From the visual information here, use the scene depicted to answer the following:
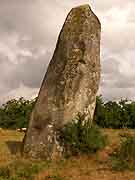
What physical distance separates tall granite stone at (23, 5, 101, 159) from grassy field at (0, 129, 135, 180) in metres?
1.07

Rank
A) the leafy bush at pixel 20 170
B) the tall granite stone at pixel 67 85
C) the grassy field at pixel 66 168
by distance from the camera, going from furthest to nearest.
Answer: the tall granite stone at pixel 67 85 → the leafy bush at pixel 20 170 → the grassy field at pixel 66 168

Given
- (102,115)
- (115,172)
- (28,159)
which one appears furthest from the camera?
(102,115)

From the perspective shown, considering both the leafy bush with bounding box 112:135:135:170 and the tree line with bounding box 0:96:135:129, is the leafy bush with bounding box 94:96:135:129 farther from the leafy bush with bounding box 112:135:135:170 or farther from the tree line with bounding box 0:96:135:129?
the leafy bush with bounding box 112:135:135:170

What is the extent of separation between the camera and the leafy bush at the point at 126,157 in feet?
50.8

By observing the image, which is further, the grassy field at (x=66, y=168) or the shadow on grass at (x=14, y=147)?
the shadow on grass at (x=14, y=147)

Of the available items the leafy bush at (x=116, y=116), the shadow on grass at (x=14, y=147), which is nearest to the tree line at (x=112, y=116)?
the leafy bush at (x=116, y=116)

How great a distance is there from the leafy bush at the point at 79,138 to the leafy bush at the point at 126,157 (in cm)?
137

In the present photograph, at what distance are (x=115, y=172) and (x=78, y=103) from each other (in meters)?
4.58

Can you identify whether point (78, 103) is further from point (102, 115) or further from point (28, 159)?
point (102, 115)

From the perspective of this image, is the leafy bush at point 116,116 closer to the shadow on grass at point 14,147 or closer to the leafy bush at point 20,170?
the shadow on grass at point 14,147

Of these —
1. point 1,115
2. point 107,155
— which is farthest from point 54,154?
point 1,115

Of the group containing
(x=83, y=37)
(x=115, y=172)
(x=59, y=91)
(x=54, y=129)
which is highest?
(x=83, y=37)

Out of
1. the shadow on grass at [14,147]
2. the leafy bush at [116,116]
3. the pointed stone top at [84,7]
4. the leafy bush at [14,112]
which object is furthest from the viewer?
the leafy bush at [14,112]

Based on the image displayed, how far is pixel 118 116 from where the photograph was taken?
3969 cm
